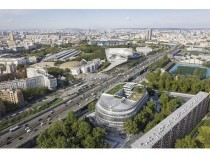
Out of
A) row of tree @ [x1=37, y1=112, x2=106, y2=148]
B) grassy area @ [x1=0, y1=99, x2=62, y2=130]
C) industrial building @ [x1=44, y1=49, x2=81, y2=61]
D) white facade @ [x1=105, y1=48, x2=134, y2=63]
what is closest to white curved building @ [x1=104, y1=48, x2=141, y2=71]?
white facade @ [x1=105, y1=48, x2=134, y2=63]

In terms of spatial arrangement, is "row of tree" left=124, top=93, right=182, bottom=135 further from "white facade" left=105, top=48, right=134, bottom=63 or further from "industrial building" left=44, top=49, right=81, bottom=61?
"industrial building" left=44, top=49, right=81, bottom=61

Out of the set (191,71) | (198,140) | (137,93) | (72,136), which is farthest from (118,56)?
(198,140)

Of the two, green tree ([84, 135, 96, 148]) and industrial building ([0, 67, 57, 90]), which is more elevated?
industrial building ([0, 67, 57, 90])

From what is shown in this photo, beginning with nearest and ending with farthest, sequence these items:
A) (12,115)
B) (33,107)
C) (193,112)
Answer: (193,112) → (12,115) → (33,107)

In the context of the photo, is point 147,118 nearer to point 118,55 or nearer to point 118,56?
point 118,56

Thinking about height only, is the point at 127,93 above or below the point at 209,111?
above

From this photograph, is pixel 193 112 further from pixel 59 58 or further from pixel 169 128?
pixel 59 58

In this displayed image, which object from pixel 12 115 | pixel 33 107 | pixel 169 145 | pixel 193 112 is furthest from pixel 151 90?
pixel 12 115
